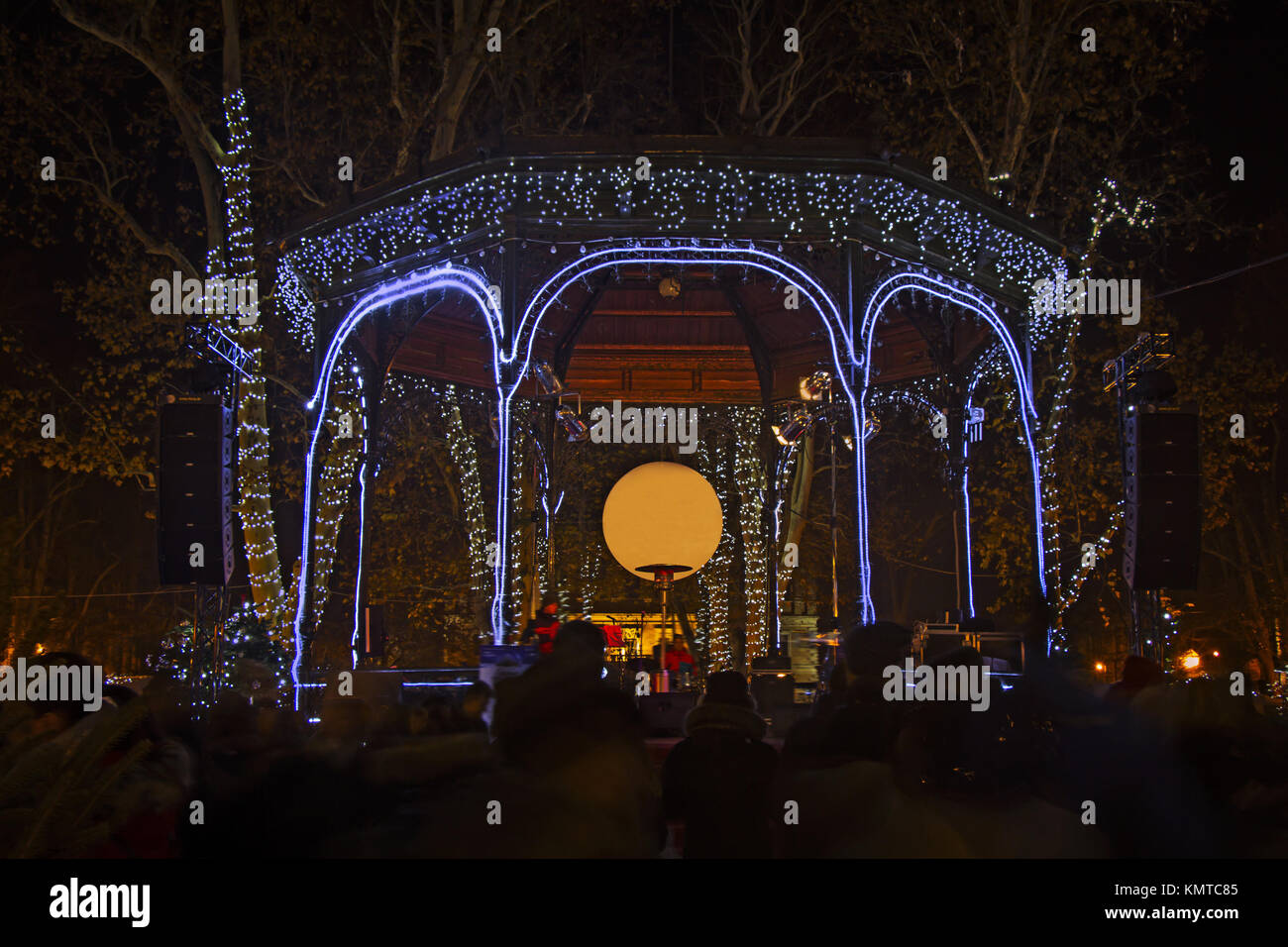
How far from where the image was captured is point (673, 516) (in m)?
18.7

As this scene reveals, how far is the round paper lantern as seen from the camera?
1866 cm

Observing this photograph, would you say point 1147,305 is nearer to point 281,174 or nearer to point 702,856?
point 281,174

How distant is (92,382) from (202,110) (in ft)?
18.1

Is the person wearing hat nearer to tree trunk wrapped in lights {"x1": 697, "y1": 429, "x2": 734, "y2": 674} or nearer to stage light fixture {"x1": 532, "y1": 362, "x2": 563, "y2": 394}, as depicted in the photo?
stage light fixture {"x1": 532, "y1": 362, "x2": 563, "y2": 394}

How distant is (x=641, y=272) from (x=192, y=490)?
791 cm

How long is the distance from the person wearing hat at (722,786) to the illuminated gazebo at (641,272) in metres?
5.94

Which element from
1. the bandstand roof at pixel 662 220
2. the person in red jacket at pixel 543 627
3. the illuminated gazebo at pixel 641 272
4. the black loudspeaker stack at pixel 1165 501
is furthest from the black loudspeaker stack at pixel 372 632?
the black loudspeaker stack at pixel 1165 501

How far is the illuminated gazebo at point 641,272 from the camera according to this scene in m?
10.5

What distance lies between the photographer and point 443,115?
17297 mm

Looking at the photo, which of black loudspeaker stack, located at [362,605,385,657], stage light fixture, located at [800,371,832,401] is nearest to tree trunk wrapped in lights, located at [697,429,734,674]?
stage light fixture, located at [800,371,832,401]

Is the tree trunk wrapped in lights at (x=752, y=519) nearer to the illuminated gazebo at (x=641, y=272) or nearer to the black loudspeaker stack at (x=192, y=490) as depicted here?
the illuminated gazebo at (x=641, y=272)

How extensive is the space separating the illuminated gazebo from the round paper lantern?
3235 mm

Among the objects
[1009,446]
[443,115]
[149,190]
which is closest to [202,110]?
[149,190]

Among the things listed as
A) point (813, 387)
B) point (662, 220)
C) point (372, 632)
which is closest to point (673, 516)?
point (813, 387)
